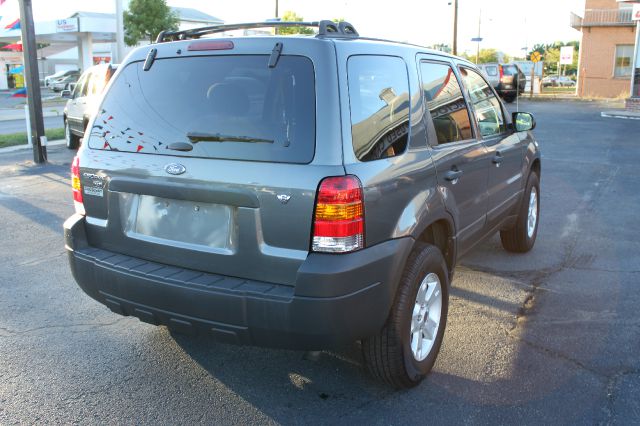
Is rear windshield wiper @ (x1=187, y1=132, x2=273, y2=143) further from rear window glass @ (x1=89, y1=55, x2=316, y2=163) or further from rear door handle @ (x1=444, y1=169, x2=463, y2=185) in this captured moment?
rear door handle @ (x1=444, y1=169, x2=463, y2=185)

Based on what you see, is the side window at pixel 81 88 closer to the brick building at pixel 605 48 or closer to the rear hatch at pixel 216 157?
the rear hatch at pixel 216 157

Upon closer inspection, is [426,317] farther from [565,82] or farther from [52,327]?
[565,82]

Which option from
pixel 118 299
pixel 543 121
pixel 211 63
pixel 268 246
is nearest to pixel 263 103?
pixel 211 63

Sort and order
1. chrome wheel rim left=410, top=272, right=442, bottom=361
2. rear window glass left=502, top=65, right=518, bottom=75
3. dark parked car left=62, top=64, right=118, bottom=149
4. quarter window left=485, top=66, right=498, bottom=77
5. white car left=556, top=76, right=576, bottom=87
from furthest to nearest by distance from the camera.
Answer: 1. white car left=556, top=76, right=576, bottom=87
2. rear window glass left=502, top=65, right=518, bottom=75
3. quarter window left=485, top=66, right=498, bottom=77
4. dark parked car left=62, top=64, right=118, bottom=149
5. chrome wheel rim left=410, top=272, right=442, bottom=361

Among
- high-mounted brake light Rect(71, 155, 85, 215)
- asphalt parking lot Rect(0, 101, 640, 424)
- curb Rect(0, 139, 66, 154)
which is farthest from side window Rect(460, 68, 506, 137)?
curb Rect(0, 139, 66, 154)

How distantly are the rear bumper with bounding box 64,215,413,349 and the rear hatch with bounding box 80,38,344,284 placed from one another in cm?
10

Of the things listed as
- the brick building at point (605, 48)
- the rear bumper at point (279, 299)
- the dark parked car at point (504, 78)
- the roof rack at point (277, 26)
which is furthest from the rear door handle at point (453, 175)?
the brick building at point (605, 48)

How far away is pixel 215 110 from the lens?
10.5 ft

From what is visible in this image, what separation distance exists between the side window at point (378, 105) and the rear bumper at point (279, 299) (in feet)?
1.66

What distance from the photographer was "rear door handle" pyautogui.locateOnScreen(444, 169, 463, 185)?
12.3ft

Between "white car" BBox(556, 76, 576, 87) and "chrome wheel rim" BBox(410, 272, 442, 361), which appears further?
"white car" BBox(556, 76, 576, 87)

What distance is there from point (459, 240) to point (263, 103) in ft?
5.62

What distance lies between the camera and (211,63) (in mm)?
3295

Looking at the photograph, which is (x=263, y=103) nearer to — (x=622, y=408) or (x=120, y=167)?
(x=120, y=167)
